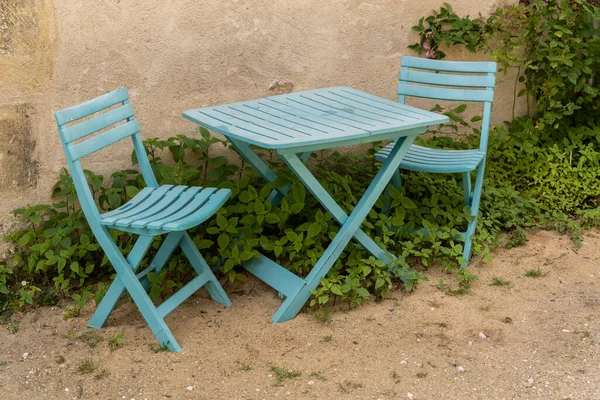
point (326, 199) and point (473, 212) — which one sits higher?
point (326, 199)

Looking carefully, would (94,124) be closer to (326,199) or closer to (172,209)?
(172,209)

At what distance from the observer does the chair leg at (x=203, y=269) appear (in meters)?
3.86

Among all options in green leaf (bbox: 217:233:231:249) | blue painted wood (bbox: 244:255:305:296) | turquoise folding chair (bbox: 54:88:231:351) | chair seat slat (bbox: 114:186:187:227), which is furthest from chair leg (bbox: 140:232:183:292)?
blue painted wood (bbox: 244:255:305:296)

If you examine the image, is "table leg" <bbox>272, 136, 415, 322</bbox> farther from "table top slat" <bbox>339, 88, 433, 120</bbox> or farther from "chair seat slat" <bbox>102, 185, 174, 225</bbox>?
"chair seat slat" <bbox>102, 185, 174, 225</bbox>

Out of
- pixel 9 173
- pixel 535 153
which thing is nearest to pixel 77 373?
pixel 9 173

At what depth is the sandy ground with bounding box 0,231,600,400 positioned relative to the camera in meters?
3.29

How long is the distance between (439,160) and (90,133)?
191 centimetres

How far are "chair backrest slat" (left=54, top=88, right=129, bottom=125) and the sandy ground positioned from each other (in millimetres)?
1089

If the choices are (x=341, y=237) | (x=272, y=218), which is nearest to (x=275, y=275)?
(x=272, y=218)

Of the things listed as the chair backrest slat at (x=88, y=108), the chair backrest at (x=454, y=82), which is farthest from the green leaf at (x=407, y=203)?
the chair backrest slat at (x=88, y=108)

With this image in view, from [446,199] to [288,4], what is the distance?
152cm

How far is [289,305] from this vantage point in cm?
381

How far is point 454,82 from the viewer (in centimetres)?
448

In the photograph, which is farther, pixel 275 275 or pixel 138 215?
pixel 275 275
